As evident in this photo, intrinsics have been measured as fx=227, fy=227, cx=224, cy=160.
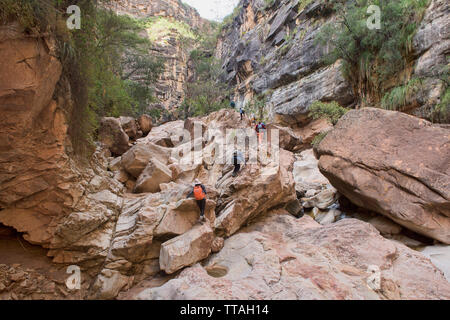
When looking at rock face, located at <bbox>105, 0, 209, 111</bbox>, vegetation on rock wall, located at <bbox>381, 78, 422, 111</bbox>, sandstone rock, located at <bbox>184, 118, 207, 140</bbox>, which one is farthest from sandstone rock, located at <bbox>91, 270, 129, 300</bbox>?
rock face, located at <bbox>105, 0, 209, 111</bbox>

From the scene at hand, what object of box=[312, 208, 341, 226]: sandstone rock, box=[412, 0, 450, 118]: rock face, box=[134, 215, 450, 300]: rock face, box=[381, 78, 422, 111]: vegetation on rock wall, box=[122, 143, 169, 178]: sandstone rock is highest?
box=[412, 0, 450, 118]: rock face

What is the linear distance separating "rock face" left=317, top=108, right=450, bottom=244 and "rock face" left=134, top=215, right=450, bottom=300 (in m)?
1.71

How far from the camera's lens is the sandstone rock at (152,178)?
9297mm

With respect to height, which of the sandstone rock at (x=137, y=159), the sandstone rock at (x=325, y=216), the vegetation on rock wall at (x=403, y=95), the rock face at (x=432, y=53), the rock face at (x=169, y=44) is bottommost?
the sandstone rock at (x=325, y=216)

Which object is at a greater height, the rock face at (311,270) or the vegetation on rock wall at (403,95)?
the vegetation on rock wall at (403,95)

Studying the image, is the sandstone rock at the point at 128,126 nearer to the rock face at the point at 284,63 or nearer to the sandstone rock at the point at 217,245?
the sandstone rock at the point at 217,245

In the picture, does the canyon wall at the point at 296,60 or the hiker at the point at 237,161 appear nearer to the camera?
the hiker at the point at 237,161

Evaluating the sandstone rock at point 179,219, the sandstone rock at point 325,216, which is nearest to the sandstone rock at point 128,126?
the sandstone rock at point 179,219

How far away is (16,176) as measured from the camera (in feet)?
18.8

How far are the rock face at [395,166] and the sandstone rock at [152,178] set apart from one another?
21.6 ft

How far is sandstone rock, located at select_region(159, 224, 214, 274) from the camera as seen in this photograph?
5.72m

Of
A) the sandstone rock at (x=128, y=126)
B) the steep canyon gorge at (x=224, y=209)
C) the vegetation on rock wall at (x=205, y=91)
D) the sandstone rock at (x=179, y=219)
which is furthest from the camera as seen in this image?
the vegetation on rock wall at (x=205, y=91)

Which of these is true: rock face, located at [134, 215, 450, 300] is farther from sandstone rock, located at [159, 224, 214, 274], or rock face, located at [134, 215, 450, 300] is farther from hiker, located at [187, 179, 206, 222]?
hiker, located at [187, 179, 206, 222]

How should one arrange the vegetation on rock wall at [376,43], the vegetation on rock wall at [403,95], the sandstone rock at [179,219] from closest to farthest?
the sandstone rock at [179,219]
the vegetation on rock wall at [403,95]
the vegetation on rock wall at [376,43]
